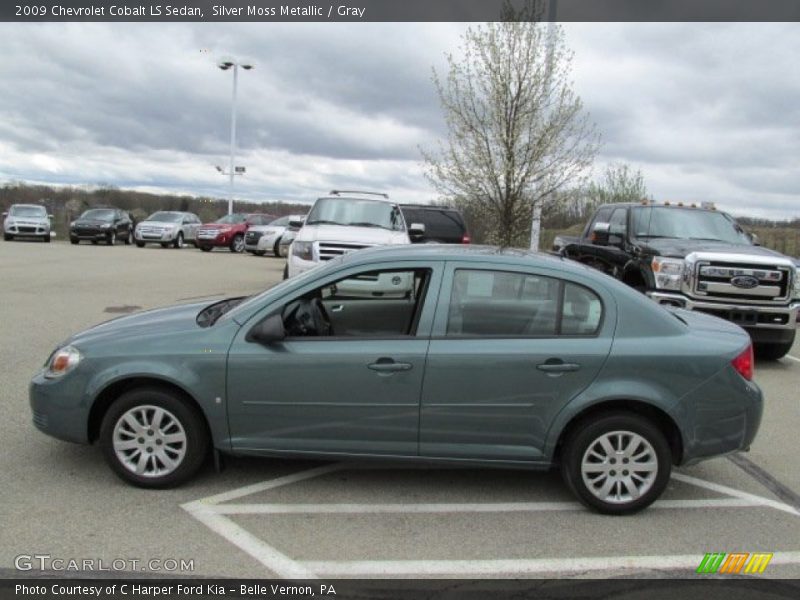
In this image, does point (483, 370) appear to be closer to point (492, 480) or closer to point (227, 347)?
point (492, 480)

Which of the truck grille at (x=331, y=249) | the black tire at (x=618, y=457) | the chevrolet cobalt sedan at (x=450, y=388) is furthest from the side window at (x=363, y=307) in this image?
the truck grille at (x=331, y=249)

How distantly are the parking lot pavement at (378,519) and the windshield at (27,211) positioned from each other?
27598 mm

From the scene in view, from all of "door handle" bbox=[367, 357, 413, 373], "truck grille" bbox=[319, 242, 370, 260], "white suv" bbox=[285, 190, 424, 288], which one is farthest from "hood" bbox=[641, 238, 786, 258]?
"door handle" bbox=[367, 357, 413, 373]

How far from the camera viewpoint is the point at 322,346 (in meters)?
4.08

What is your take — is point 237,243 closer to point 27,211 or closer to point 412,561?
point 27,211

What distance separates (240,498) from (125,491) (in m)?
0.72

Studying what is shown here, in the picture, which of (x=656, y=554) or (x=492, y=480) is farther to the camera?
(x=492, y=480)

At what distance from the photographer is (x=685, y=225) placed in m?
9.62

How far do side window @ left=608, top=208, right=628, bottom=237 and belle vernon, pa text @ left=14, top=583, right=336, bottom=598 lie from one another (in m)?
7.87

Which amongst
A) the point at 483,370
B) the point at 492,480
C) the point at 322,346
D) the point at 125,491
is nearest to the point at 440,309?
the point at 483,370

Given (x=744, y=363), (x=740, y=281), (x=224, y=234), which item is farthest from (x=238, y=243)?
(x=744, y=363)

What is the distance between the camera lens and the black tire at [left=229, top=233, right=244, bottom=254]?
2831cm

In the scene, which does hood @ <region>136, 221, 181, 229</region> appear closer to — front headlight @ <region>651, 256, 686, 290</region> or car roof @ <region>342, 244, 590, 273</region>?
front headlight @ <region>651, 256, 686, 290</region>

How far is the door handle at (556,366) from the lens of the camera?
396 cm
